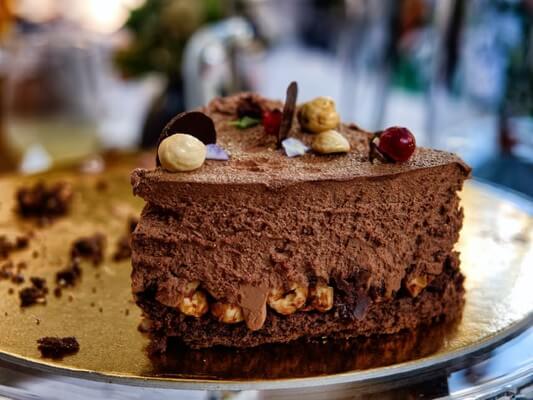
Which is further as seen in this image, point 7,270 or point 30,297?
point 7,270

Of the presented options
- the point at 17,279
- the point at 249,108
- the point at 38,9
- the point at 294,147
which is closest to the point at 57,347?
the point at 17,279

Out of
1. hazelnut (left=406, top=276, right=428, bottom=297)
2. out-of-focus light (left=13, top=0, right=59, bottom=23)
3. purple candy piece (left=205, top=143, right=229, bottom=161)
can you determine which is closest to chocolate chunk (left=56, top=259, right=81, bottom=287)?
purple candy piece (left=205, top=143, right=229, bottom=161)

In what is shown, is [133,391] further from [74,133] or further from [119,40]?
[119,40]

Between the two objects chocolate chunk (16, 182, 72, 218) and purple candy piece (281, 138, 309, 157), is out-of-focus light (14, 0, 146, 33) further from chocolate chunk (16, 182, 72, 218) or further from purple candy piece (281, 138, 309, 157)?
purple candy piece (281, 138, 309, 157)

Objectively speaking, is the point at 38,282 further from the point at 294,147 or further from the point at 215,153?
the point at 294,147

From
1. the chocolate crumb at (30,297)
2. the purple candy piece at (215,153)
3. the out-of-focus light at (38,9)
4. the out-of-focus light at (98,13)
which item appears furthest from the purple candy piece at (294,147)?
the out-of-focus light at (98,13)

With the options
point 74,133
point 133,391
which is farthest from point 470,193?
point 74,133
